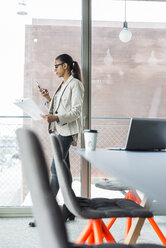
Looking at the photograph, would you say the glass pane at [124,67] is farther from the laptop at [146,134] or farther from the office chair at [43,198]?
the office chair at [43,198]

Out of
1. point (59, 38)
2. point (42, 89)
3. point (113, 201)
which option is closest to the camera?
point (113, 201)

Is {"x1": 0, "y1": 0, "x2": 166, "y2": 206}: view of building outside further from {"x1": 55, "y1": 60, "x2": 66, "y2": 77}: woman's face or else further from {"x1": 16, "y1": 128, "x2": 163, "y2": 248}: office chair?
{"x1": 16, "y1": 128, "x2": 163, "y2": 248}: office chair

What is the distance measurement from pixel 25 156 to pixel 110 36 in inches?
132

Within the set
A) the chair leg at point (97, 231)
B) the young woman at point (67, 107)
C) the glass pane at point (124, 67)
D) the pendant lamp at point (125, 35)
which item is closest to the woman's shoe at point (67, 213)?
the young woman at point (67, 107)

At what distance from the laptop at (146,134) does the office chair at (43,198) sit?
1591 millimetres

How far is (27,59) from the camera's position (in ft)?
12.3

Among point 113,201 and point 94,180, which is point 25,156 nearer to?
point 113,201

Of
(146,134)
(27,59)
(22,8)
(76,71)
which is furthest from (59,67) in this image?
(146,134)

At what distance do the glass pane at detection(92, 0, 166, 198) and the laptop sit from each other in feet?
4.68

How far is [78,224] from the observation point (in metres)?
3.33

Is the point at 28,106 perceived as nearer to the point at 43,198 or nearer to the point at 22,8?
the point at 22,8

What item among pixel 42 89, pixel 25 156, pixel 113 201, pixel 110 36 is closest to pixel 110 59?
pixel 110 36

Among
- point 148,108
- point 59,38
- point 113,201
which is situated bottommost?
point 113,201

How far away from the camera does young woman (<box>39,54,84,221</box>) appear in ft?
10.5
